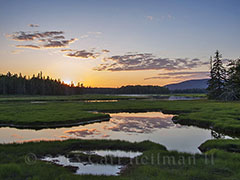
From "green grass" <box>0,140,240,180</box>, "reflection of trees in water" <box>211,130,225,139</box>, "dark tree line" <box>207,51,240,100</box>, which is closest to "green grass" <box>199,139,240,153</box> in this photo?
"green grass" <box>0,140,240,180</box>

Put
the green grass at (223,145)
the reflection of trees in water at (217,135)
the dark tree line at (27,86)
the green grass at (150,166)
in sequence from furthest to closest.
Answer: the dark tree line at (27,86), the reflection of trees in water at (217,135), the green grass at (223,145), the green grass at (150,166)

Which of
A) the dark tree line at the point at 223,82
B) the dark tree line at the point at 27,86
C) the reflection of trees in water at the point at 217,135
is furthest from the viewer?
the dark tree line at the point at 27,86

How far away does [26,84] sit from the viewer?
147m

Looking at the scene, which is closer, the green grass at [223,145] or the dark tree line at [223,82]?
the green grass at [223,145]

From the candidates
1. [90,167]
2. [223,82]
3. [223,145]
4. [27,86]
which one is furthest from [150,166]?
[27,86]

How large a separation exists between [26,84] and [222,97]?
5264 inches

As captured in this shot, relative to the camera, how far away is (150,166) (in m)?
11.6

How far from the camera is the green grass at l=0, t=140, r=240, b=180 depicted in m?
10.2

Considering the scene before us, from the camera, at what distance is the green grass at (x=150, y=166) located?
1024cm

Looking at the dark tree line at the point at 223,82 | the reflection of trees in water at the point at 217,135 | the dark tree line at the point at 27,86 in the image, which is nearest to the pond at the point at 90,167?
the reflection of trees in water at the point at 217,135

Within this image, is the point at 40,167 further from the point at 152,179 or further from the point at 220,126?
the point at 220,126

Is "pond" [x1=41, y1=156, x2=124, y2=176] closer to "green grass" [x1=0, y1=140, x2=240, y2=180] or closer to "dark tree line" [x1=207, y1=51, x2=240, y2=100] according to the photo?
"green grass" [x1=0, y1=140, x2=240, y2=180]

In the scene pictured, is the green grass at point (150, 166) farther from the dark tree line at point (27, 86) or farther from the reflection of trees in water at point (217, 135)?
the dark tree line at point (27, 86)

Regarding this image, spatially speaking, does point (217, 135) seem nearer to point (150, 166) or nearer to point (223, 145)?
point (223, 145)
